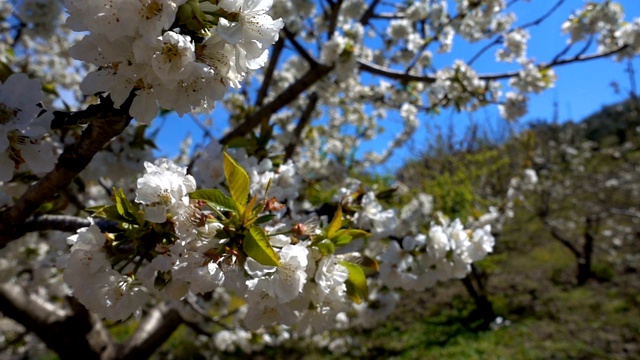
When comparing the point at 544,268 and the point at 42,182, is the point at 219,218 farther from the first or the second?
the point at 544,268

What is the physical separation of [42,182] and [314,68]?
2009mm

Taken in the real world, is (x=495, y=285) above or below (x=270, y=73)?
below

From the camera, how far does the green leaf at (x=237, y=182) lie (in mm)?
823

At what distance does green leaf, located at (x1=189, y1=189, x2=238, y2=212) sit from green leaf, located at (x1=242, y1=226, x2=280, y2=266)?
0.06m

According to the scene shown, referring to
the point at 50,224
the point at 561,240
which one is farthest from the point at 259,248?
the point at 561,240

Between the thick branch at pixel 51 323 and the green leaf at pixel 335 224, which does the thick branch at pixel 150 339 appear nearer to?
the thick branch at pixel 51 323

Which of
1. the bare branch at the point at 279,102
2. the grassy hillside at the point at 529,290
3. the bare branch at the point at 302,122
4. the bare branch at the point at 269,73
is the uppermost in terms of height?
the bare branch at the point at 269,73

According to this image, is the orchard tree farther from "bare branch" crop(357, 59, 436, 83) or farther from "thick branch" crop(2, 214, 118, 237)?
"bare branch" crop(357, 59, 436, 83)

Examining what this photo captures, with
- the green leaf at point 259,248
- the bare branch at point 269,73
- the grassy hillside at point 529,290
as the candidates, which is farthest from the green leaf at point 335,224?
the grassy hillside at point 529,290

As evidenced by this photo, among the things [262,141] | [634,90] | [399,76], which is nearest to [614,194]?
[634,90]

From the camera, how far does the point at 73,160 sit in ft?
2.80

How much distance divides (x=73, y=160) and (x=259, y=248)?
0.41m

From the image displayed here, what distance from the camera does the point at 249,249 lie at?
81cm

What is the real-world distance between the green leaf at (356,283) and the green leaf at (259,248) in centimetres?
31
